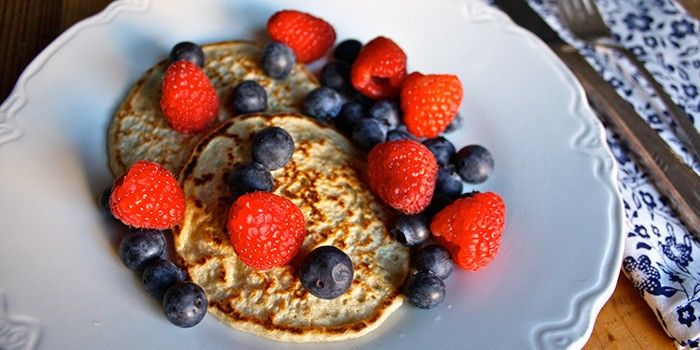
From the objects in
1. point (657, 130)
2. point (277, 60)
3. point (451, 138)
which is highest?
point (277, 60)

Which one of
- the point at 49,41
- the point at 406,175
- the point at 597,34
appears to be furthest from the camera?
the point at 597,34

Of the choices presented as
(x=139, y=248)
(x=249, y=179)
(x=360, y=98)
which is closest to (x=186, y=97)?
(x=249, y=179)

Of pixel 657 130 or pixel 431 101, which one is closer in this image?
pixel 431 101

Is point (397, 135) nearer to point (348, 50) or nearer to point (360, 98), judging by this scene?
point (360, 98)

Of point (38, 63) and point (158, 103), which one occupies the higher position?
point (38, 63)

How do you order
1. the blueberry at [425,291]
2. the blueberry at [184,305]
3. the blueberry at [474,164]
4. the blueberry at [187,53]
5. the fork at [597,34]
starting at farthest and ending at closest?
the fork at [597,34] < the blueberry at [187,53] < the blueberry at [474,164] < the blueberry at [425,291] < the blueberry at [184,305]

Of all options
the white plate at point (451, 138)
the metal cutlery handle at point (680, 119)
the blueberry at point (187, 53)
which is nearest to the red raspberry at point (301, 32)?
the white plate at point (451, 138)

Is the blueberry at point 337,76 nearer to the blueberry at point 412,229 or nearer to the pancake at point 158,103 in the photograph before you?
the pancake at point 158,103
